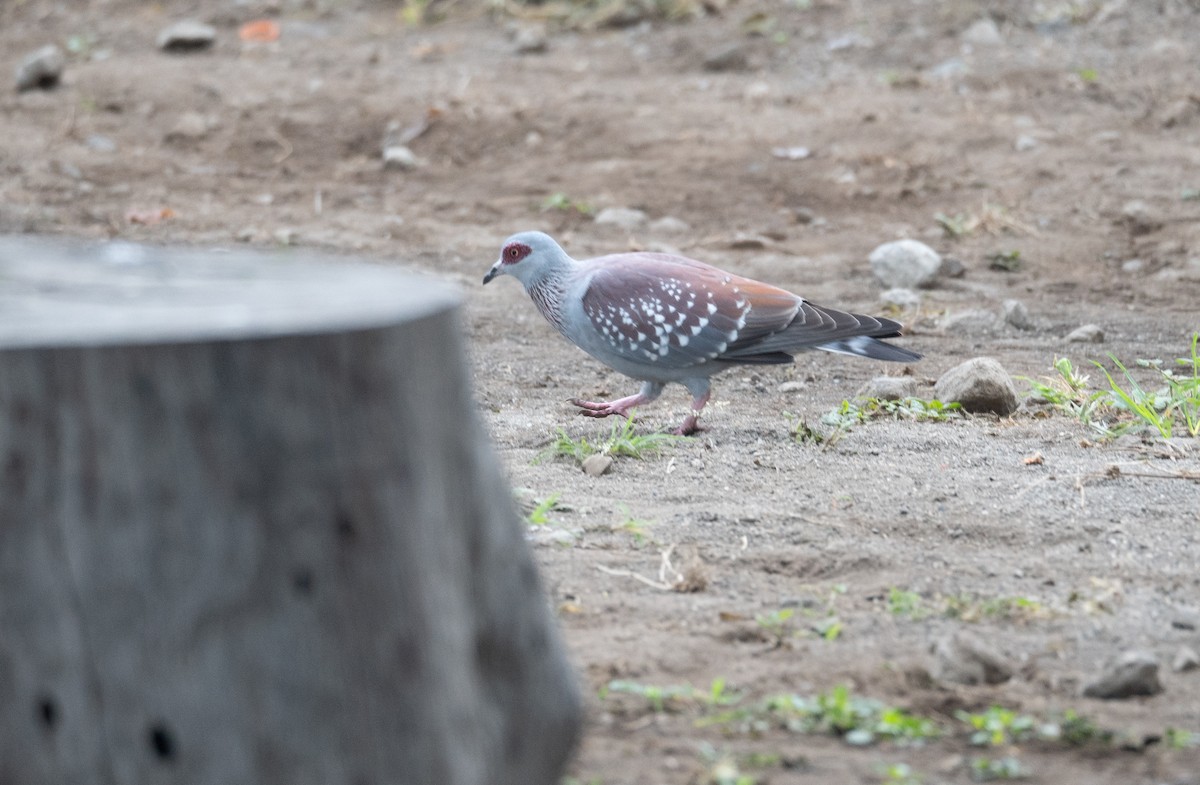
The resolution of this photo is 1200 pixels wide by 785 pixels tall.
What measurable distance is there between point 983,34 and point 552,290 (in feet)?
19.9

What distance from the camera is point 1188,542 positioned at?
11.3 feet

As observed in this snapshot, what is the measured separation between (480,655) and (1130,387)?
12.4ft

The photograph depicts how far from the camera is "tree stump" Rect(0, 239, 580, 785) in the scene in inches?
66.4

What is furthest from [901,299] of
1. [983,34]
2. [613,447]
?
[983,34]

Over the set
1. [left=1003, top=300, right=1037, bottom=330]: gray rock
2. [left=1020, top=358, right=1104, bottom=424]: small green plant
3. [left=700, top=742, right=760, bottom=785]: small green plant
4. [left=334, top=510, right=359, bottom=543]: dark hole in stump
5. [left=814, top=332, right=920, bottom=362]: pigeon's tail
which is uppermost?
[left=334, top=510, right=359, bottom=543]: dark hole in stump

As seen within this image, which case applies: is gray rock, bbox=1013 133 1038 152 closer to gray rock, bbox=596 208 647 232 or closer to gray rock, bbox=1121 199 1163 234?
gray rock, bbox=1121 199 1163 234

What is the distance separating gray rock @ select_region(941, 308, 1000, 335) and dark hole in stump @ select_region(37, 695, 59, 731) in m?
4.86

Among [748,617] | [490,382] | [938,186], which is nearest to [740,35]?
[938,186]

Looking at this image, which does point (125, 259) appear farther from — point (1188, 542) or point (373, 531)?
point (1188, 542)

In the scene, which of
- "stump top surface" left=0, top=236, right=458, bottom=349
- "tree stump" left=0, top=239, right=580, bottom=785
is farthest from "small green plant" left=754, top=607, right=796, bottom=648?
"stump top surface" left=0, top=236, right=458, bottom=349

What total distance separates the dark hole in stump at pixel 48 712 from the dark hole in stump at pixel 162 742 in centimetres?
13

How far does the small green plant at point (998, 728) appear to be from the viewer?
240 centimetres

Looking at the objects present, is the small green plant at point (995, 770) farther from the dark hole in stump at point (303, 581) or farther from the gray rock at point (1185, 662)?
the dark hole in stump at point (303, 581)

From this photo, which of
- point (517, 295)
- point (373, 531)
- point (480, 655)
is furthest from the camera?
point (517, 295)
